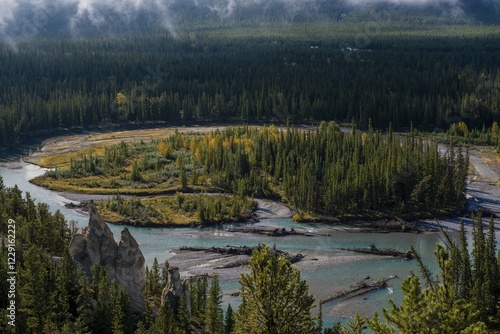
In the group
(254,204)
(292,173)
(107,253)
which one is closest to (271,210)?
(254,204)

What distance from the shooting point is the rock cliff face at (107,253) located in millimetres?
67000

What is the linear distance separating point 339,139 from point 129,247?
3106 inches

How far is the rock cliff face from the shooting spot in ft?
220

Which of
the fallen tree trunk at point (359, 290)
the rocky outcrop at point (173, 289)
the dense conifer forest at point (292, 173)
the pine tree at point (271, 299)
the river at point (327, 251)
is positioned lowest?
the river at point (327, 251)

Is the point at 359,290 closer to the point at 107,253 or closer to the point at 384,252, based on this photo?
the point at 384,252

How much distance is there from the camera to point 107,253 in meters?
67.6

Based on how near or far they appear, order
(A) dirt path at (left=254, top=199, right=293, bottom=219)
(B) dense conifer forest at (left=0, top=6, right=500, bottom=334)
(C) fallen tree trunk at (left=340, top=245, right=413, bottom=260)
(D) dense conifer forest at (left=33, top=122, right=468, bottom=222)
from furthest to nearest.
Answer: (D) dense conifer forest at (left=33, top=122, right=468, bottom=222) < (A) dirt path at (left=254, top=199, right=293, bottom=219) < (C) fallen tree trunk at (left=340, top=245, right=413, bottom=260) < (B) dense conifer forest at (left=0, top=6, right=500, bottom=334)

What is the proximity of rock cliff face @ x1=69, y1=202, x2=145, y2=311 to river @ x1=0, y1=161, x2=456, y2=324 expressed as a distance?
1339cm

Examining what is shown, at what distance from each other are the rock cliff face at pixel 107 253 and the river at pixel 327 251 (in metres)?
13.4

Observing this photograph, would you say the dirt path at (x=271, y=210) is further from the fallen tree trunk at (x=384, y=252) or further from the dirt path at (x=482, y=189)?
the dirt path at (x=482, y=189)

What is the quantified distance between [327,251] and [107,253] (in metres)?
37.3

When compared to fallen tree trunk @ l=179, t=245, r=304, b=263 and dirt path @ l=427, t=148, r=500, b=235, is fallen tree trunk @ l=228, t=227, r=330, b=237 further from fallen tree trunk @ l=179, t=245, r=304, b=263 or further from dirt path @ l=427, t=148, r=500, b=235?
dirt path @ l=427, t=148, r=500, b=235

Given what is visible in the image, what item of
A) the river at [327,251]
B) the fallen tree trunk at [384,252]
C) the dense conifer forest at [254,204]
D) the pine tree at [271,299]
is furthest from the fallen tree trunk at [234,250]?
the pine tree at [271,299]

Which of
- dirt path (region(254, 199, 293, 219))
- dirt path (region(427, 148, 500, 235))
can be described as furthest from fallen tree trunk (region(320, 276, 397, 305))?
dirt path (region(254, 199, 293, 219))
